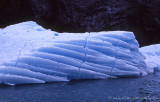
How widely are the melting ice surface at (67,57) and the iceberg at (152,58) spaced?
3.45ft

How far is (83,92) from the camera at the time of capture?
4.59 m

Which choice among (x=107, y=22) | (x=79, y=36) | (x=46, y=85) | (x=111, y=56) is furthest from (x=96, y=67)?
(x=107, y=22)

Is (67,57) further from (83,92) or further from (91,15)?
(91,15)

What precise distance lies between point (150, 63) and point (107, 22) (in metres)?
5.44

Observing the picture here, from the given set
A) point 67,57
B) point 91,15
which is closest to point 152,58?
point 67,57

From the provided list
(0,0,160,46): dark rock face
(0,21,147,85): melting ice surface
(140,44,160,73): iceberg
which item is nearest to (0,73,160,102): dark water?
(0,21,147,85): melting ice surface

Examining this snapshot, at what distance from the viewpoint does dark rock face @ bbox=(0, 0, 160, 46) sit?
1313 cm

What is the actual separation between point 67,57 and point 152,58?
447cm

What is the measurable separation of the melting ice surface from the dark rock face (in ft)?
20.4

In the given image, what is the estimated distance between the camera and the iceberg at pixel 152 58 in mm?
8133

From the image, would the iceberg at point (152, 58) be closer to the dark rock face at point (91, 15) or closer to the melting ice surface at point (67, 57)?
the melting ice surface at point (67, 57)

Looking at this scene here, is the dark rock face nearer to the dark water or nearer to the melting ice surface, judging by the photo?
the melting ice surface

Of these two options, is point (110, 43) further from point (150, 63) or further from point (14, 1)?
point (14, 1)

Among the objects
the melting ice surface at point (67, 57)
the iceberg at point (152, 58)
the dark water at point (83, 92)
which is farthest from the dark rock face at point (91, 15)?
the dark water at point (83, 92)
